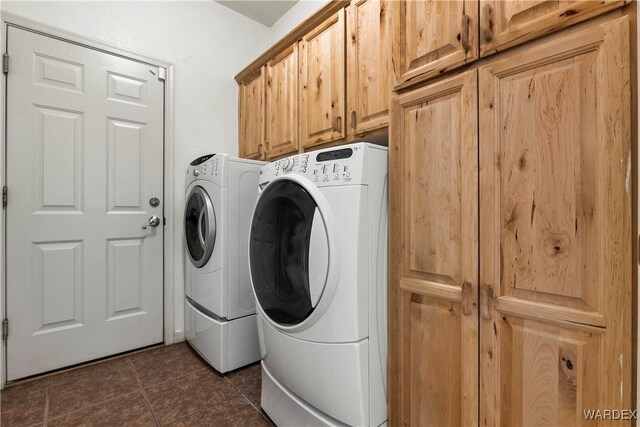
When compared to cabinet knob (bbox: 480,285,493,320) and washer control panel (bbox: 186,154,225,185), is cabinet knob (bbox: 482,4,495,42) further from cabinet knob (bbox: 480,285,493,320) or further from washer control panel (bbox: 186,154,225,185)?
washer control panel (bbox: 186,154,225,185)

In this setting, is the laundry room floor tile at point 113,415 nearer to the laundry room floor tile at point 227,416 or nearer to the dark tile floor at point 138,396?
the dark tile floor at point 138,396

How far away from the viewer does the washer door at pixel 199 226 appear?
1.81 metres

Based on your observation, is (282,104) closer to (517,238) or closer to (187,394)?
(517,238)

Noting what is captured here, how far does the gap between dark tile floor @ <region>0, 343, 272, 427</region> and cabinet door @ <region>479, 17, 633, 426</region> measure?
3.76ft

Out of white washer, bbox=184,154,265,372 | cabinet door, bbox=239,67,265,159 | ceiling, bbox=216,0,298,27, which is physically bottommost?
white washer, bbox=184,154,265,372

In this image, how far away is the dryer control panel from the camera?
3.52 feet

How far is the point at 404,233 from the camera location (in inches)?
44.7

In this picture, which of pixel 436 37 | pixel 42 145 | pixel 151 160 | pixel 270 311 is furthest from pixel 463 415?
pixel 42 145

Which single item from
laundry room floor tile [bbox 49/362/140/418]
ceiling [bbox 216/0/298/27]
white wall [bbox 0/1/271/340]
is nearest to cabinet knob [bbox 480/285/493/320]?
laundry room floor tile [bbox 49/362/140/418]

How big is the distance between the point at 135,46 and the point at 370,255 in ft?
7.31

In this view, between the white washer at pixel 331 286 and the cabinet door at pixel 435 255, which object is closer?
the cabinet door at pixel 435 255

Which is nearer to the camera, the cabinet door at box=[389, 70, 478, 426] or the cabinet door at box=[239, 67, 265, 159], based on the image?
the cabinet door at box=[389, 70, 478, 426]

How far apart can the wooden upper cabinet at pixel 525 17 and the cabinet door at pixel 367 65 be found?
0.51 meters

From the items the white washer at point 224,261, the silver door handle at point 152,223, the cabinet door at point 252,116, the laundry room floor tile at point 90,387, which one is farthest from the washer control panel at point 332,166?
the laundry room floor tile at point 90,387
